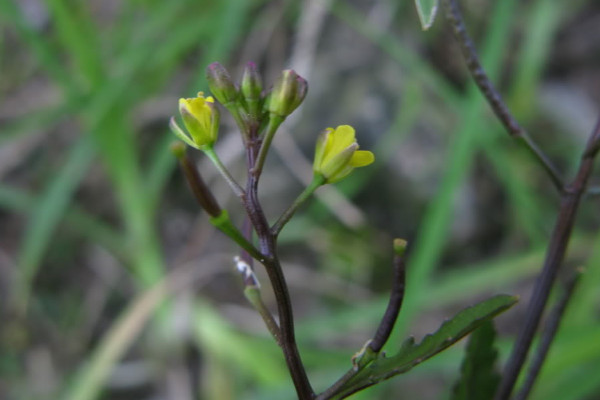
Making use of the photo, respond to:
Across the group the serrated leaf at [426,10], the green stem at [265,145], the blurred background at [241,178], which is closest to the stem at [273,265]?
the green stem at [265,145]

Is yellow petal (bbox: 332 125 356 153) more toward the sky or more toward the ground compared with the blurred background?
more toward the ground

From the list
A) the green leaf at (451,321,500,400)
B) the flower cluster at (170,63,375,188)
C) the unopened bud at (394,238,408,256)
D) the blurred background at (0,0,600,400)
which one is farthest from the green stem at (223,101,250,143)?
A: the blurred background at (0,0,600,400)

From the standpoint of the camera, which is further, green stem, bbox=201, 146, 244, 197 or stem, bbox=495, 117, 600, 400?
stem, bbox=495, 117, 600, 400

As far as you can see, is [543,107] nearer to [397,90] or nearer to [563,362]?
[397,90]

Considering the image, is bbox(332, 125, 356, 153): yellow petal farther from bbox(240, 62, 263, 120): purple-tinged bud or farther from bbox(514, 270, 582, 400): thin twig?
bbox(514, 270, 582, 400): thin twig

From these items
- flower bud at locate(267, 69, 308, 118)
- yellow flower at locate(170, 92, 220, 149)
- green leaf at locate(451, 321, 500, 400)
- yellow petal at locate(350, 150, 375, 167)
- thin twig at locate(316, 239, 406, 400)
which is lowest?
green leaf at locate(451, 321, 500, 400)

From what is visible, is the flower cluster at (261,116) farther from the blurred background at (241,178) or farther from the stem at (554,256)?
the blurred background at (241,178)

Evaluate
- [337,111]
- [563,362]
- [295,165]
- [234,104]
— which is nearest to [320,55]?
[337,111]
